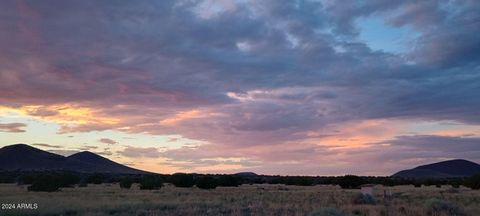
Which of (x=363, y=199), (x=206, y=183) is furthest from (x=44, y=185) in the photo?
(x=363, y=199)

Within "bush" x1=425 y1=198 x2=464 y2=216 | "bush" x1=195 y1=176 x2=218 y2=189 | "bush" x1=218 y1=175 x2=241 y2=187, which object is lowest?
"bush" x1=425 y1=198 x2=464 y2=216

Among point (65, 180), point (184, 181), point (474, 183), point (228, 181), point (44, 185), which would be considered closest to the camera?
point (44, 185)

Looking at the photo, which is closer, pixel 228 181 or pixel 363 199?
pixel 363 199

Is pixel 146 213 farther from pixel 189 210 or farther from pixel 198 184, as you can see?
pixel 198 184

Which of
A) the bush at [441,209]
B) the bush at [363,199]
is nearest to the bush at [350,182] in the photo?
the bush at [363,199]

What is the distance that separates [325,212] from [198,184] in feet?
172

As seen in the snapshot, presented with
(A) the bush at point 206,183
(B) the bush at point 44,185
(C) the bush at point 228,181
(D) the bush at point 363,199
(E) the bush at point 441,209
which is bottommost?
(E) the bush at point 441,209

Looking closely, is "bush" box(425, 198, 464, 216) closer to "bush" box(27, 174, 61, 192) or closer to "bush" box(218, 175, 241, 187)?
"bush" box(27, 174, 61, 192)

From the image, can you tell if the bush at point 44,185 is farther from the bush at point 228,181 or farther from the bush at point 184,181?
the bush at point 228,181

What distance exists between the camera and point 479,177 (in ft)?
257

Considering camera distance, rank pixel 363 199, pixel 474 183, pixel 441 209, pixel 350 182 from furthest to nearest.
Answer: pixel 350 182 < pixel 474 183 < pixel 363 199 < pixel 441 209

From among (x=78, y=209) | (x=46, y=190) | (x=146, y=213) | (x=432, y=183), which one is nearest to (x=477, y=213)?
(x=146, y=213)

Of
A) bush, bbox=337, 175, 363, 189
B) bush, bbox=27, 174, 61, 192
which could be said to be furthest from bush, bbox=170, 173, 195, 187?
bush, bbox=337, 175, 363, 189

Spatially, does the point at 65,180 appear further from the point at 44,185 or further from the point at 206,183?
the point at 206,183
